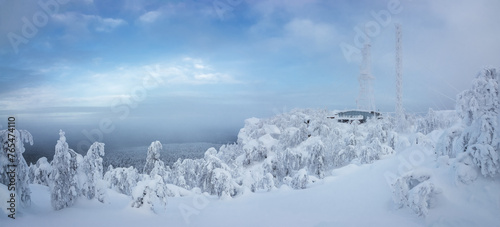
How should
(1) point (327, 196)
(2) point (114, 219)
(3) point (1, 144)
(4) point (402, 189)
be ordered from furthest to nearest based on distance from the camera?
(1) point (327, 196) → (2) point (114, 219) → (4) point (402, 189) → (3) point (1, 144)

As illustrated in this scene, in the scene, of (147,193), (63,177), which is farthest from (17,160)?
(147,193)

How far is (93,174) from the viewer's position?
13.8 metres

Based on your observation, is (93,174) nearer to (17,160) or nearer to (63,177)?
(63,177)

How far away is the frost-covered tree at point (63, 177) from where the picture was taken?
1216 centimetres

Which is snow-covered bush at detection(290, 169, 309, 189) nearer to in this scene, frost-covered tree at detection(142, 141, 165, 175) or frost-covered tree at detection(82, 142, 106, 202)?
frost-covered tree at detection(82, 142, 106, 202)

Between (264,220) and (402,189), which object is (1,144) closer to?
(264,220)

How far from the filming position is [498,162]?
399 inches

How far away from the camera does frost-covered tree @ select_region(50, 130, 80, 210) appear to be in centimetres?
1216

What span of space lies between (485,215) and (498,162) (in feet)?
6.72

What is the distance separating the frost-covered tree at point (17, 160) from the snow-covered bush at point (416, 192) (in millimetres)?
15494

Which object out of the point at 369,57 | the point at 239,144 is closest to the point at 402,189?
the point at 239,144

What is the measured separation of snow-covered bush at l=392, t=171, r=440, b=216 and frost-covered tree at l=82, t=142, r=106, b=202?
566 inches

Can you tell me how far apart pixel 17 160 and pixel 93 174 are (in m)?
3.36

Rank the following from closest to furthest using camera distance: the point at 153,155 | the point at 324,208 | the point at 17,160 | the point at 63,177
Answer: the point at 17,160 → the point at 63,177 → the point at 324,208 → the point at 153,155
